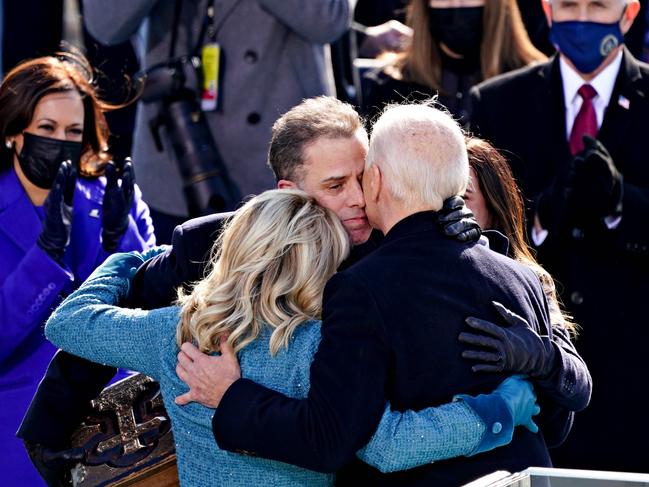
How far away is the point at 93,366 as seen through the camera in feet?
10.4

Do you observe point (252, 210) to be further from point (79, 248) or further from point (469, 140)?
point (79, 248)

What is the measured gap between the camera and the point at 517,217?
3.35m

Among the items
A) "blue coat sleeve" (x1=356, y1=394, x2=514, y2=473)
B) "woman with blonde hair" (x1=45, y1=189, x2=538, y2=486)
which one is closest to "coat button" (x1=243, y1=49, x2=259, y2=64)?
"woman with blonde hair" (x1=45, y1=189, x2=538, y2=486)

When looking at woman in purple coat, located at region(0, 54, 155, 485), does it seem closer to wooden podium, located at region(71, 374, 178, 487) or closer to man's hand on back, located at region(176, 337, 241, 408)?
wooden podium, located at region(71, 374, 178, 487)

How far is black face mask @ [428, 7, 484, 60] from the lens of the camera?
4836 mm

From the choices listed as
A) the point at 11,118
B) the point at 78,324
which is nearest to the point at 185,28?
the point at 11,118

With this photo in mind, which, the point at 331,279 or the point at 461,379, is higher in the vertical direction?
the point at 331,279

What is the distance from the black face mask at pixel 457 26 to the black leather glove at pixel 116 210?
60.9 inches

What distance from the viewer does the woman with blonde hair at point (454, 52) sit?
190 inches

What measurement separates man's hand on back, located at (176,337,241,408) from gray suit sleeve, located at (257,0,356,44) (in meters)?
2.21

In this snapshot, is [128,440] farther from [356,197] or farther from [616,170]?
[616,170]

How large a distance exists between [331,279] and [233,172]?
7.51ft

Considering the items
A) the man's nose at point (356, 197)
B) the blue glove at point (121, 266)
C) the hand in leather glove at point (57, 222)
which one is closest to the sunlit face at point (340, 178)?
the man's nose at point (356, 197)

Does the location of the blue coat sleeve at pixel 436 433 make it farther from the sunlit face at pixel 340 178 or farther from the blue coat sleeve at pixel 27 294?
the blue coat sleeve at pixel 27 294
